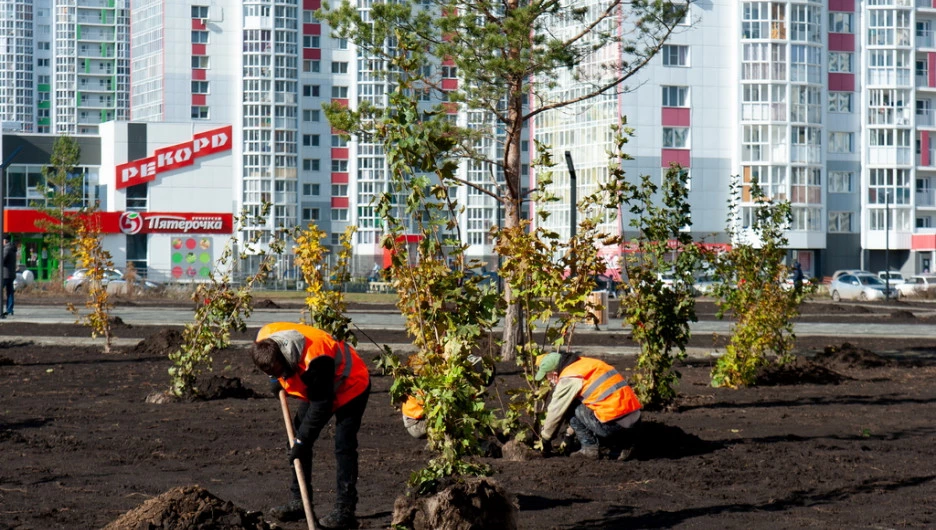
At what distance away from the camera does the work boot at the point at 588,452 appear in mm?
9602

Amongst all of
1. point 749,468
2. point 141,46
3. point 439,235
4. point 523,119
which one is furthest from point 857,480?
point 141,46

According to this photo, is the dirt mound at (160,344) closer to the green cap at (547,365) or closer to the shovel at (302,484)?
the green cap at (547,365)

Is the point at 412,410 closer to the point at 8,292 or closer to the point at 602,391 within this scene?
the point at 602,391

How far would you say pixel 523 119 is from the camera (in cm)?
1762

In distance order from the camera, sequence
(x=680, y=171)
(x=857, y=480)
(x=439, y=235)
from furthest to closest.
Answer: (x=680, y=171)
(x=857, y=480)
(x=439, y=235)

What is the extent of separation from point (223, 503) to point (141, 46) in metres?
103

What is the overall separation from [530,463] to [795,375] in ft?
25.7

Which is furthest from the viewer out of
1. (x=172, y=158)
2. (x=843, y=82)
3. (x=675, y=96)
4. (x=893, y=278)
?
(x=843, y=82)

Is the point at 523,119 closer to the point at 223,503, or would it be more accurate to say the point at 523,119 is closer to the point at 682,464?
the point at 682,464

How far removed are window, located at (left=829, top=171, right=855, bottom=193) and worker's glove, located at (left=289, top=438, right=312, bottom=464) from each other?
7925cm

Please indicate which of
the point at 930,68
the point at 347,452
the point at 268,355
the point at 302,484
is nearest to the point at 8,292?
the point at 347,452

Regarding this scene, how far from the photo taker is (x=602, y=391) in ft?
31.3

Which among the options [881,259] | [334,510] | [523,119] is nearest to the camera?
[334,510]

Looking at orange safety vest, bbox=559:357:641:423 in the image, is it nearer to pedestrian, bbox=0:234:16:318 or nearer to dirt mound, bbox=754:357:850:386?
dirt mound, bbox=754:357:850:386
